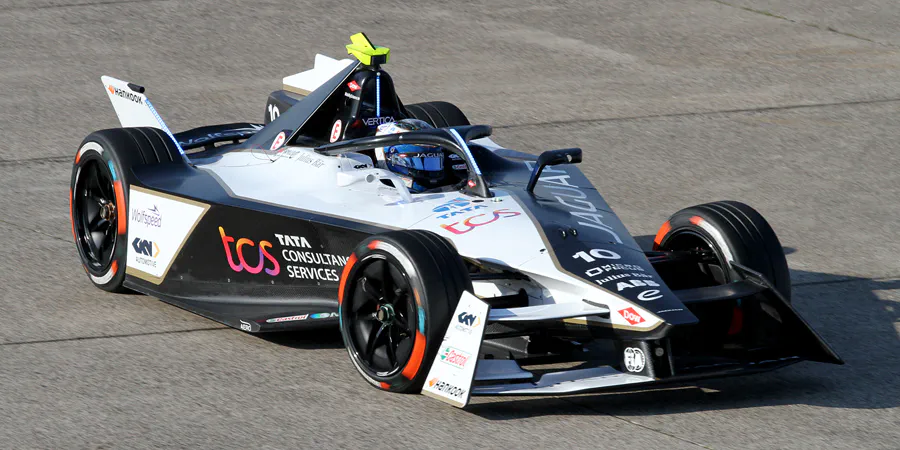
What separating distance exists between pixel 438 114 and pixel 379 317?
9.84 feet

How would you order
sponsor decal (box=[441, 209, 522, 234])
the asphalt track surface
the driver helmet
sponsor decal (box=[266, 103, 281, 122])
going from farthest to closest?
sponsor decal (box=[266, 103, 281, 122]), the driver helmet, sponsor decal (box=[441, 209, 522, 234]), the asphalt track surface

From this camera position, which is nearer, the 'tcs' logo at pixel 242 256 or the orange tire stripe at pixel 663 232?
the 'tcs' logo at pixel 242 256

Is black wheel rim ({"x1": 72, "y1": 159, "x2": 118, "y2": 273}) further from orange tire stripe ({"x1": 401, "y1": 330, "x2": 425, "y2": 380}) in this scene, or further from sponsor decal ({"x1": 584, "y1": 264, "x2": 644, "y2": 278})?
sponsor decal ({"x1": 584, "y1": 264, "x2": 644, "y2": 278})

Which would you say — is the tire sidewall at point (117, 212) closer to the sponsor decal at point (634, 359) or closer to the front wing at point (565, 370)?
the front wing at point (565, 370)

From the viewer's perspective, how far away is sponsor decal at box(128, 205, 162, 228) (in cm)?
752

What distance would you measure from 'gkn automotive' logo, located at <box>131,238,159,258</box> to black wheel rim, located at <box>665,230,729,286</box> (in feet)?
9.11

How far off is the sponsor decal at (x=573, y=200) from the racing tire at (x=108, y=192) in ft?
7.00

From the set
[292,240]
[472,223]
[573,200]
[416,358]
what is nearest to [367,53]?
[292,240]

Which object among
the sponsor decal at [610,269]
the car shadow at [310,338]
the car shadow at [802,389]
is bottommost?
the car shadow at [310,338]

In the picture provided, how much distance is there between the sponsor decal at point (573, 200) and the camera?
6754mm

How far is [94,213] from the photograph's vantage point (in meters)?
8.09

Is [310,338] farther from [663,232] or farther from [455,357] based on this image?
[663,232]

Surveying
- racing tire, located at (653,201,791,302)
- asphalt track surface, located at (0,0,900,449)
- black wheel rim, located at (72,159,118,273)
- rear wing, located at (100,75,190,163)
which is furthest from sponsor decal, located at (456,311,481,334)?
rear wing, located at (100,75,190,163)

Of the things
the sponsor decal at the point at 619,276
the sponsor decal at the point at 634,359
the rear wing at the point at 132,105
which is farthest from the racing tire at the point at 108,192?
the sponsor decal at the point at 634,359
